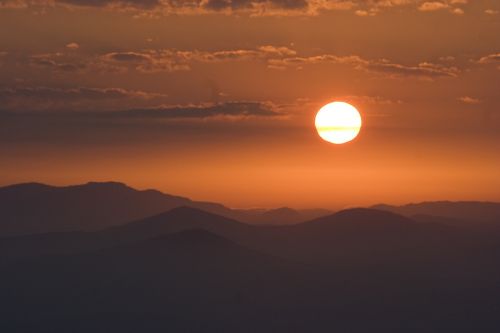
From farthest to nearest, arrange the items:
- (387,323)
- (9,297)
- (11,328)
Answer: (9,297) < (387,323) < (11,328)

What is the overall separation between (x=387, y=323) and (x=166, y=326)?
177 feet

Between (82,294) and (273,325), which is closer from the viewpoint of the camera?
(273,325)

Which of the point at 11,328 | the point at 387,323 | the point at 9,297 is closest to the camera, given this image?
the point at 11,328

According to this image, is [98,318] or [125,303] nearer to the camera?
[98,318]

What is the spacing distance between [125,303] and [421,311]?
77.3m

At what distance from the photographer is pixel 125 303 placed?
638ft

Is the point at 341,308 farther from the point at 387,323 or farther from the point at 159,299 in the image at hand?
the point at 159,299

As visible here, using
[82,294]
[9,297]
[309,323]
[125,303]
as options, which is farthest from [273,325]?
[9,297]

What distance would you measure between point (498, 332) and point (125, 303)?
92169 millimetres

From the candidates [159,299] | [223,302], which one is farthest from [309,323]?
[159,299]

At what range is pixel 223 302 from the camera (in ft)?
653

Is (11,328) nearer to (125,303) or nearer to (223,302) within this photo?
(125,303)

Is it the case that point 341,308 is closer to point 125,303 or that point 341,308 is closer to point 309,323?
point 309,323

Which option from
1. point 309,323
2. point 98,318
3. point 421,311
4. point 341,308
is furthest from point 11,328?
point 421,311
